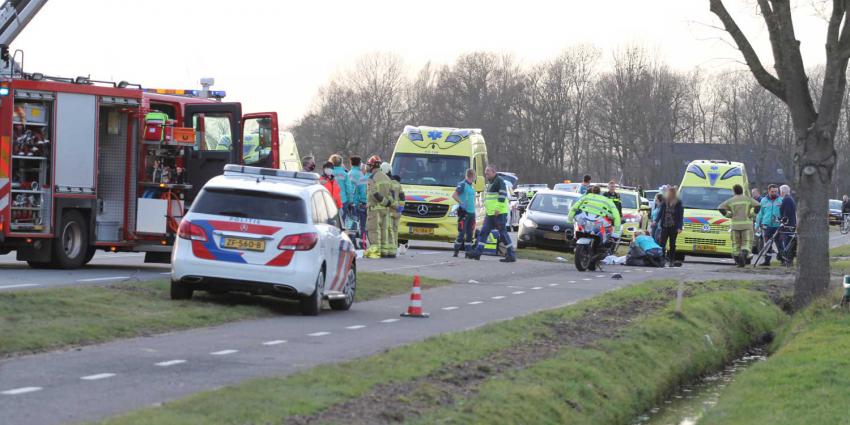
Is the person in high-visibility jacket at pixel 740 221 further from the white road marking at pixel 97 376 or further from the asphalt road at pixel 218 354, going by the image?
the white road marking at pixel 97 376

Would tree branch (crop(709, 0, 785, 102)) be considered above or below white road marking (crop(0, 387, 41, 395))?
above

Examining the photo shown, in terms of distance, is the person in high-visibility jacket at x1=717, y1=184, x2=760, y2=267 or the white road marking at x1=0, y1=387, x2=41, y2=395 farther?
the person in high-visibility jacket at x1=717, y1=184, x2=760, y2=267

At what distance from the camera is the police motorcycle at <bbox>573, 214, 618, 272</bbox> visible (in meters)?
27.7

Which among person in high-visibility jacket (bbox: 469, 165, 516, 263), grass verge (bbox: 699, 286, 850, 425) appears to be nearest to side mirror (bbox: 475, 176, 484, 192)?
person in high-visibility jacket (bbox: 469, 165, 516, 263)

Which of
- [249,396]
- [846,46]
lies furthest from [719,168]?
[249,396]

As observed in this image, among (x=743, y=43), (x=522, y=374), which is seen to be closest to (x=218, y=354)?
(x=522, y=374)

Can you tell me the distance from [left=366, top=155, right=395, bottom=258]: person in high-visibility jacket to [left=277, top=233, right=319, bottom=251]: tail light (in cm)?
1132

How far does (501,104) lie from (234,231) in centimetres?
9330

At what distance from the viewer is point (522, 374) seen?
12.4m

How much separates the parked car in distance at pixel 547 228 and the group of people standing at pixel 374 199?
19.2 feet

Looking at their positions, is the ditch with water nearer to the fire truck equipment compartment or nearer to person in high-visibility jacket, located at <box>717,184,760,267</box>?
the fire truck equipment compartment

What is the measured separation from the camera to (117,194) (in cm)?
2208

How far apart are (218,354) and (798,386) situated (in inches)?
221

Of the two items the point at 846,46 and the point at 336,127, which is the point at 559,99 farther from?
the point at 846,46
